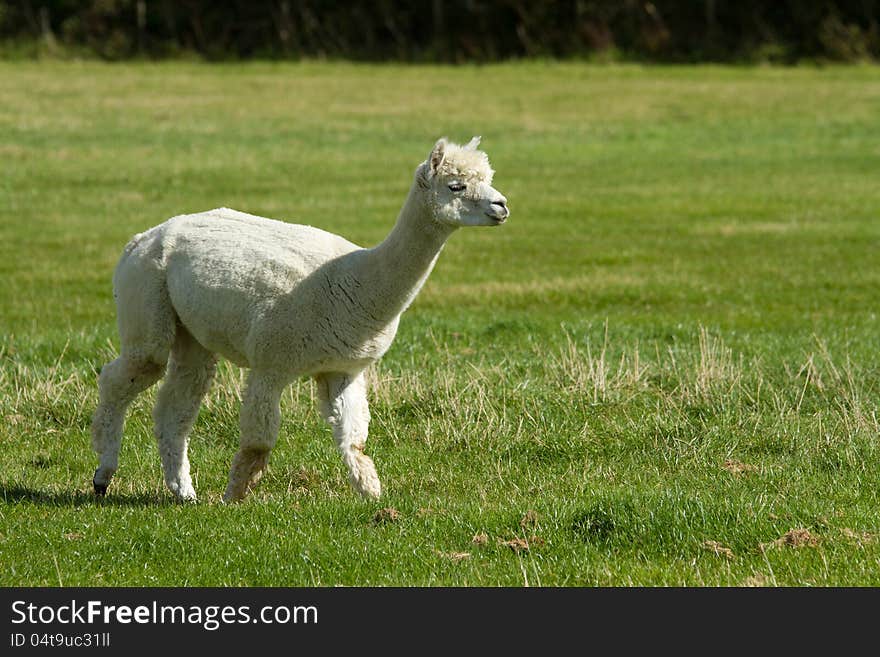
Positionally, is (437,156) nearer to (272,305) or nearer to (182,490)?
(272,305)

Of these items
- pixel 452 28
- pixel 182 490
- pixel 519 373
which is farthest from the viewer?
pixel 452 28

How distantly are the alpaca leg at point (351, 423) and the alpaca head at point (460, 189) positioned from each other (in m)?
1.20

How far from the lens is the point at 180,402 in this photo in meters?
8.42

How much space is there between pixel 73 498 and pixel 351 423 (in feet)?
5.57

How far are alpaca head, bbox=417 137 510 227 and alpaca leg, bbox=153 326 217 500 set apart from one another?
1.99m

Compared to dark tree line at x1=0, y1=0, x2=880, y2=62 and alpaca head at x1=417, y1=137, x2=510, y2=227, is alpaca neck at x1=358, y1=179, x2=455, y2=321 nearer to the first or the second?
alpaca head at x1=417, y1=137, x2=510, y2=227

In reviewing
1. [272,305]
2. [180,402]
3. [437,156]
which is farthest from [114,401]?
[437,156]

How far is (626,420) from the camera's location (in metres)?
9.41

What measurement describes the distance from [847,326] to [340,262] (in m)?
7.48

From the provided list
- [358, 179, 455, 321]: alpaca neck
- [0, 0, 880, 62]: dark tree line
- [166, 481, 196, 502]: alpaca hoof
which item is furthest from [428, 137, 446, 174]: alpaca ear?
[0, 0, 880, 62]: dark tree line

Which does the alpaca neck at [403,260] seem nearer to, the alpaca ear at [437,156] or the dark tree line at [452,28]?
the alpaca ear at [437,156]

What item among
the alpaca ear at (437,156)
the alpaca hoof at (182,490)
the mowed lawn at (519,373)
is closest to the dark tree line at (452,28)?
the mowed lawn at (519,373)

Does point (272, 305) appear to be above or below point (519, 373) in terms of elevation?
above
